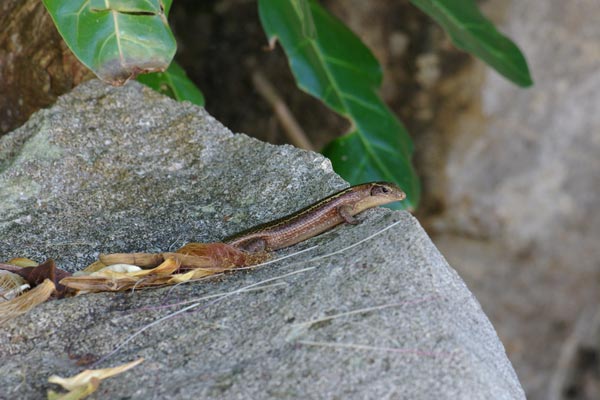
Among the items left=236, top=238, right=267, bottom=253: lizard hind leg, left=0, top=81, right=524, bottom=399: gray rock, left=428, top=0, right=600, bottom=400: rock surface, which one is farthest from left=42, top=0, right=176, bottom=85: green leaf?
left=428, top=0, right=600, bottom=400: rock surface

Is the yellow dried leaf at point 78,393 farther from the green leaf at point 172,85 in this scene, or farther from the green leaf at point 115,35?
the green leaf at point 172,85

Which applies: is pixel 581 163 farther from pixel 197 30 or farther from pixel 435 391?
pixel 435 391

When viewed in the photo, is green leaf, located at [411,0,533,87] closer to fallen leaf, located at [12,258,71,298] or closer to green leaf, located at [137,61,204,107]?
green leaf, located at [137,61,204,107]

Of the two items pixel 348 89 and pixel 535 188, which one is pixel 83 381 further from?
pixel 535 188

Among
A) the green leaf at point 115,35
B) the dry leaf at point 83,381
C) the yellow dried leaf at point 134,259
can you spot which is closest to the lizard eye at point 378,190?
the green leaf at point 115,35

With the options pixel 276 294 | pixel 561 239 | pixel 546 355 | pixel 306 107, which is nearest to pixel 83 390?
pixel 276 294
